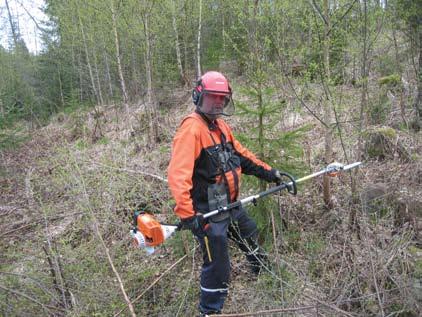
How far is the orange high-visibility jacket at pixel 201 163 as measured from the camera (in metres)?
3.13

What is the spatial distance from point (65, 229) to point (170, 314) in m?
2.82

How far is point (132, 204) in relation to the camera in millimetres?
5707

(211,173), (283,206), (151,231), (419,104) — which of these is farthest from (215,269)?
(419,104)

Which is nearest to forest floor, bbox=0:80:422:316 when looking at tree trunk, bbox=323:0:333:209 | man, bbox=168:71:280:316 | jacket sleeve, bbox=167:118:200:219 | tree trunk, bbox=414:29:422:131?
tree trunk, bbox=323:0:333:209

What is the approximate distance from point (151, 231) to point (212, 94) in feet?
4.84

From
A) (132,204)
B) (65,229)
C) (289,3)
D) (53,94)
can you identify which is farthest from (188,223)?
(53,94)

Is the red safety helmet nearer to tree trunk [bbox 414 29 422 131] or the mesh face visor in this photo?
the mesh face visor

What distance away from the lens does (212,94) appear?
3381 millimetres

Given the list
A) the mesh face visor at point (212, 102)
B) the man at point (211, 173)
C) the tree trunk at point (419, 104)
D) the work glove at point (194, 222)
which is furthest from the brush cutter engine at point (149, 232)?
the tree trunk at point (419, 104)

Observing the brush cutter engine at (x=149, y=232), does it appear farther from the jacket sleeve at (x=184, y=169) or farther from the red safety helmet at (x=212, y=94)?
the red safety helmet at (x=212, y=94)

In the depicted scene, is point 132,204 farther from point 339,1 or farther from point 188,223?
point 339,1

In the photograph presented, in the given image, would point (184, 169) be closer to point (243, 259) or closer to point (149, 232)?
point (149, 232)

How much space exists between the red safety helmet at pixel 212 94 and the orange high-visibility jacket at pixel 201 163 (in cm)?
11

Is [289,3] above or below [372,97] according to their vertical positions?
above
